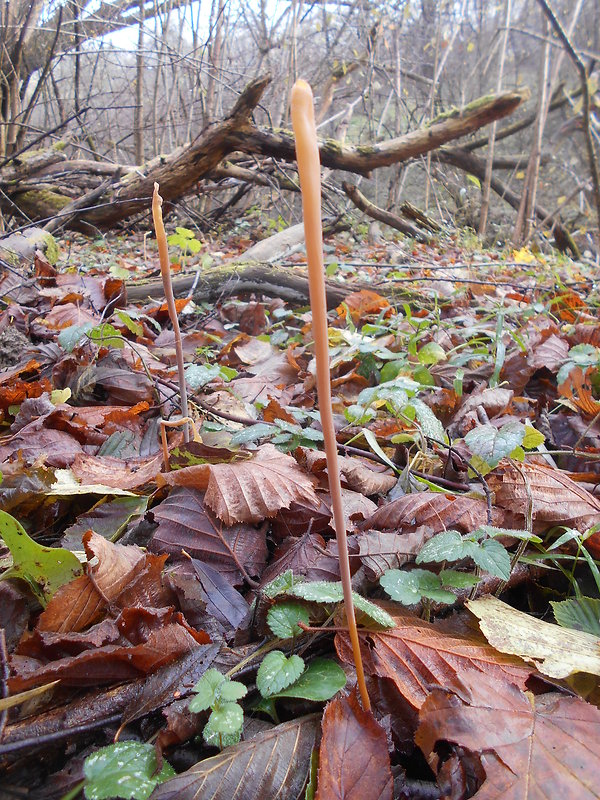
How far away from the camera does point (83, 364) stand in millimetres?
1830

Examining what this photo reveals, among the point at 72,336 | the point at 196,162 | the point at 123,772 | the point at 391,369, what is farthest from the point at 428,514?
the point at 196,162

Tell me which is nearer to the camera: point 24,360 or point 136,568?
point 136,568

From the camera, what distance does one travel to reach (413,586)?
0.89 m

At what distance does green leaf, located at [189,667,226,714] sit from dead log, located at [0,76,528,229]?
3.89 meters

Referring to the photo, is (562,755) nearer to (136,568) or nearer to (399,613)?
(399,613)

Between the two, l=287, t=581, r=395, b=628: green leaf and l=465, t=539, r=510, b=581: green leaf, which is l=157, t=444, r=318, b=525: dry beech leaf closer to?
l=287, t=581, r=395, b=628: green leaf

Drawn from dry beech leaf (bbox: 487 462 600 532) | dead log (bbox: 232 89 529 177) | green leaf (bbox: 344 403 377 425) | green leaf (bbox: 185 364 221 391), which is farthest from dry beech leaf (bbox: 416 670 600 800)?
dead log (bbox: 232 89 529 177)

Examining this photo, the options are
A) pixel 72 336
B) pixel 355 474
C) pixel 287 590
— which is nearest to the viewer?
pixel 287 590

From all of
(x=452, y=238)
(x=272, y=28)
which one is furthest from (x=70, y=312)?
(x=272, y=28)

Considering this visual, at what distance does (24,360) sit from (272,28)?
355 inches

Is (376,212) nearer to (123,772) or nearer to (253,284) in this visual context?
(253,284)

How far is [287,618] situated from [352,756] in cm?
21

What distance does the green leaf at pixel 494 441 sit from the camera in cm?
111

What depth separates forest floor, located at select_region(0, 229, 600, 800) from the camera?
678 mm
